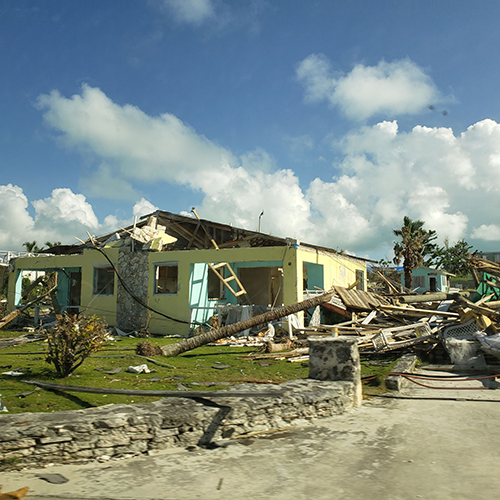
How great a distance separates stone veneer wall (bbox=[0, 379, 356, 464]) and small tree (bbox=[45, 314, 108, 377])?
10.1ft

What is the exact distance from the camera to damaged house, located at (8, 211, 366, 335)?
1560 cm

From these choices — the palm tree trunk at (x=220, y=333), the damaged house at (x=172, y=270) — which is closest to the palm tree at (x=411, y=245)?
the damaged house at (x=172, y=270)

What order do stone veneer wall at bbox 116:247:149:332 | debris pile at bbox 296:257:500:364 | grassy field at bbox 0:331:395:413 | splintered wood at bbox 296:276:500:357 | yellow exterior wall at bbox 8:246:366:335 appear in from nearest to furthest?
grassy field at bbox 0:331:395:413 < debris pile at bbox 296:257:500:364 < splintered wood at bbox 296:276:500:357 < yellow exterior wall at bbox 8:246:366:335 < stone veneer wall at bbox 116:247:149:332

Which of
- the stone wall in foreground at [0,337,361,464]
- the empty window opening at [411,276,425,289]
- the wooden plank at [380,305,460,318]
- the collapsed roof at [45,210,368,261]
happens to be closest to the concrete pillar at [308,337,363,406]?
the stone wall in foreground at [0,337,361,464]

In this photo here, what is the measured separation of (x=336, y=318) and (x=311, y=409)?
430 inches

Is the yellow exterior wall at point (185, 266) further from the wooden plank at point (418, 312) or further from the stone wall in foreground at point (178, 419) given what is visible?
the stone wall in foreground at point (178, 419)

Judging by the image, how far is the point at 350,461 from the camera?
4055 mm

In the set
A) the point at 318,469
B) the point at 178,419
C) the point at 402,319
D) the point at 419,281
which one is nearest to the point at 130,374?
the point at 178,419

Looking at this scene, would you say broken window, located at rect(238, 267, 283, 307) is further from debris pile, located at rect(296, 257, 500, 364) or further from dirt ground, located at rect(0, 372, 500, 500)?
dirt ground, located at rect(0, 372, 500, 500)

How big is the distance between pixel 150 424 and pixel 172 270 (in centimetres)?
1658

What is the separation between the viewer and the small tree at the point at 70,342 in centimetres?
727

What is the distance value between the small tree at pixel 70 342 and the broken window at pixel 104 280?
11.0 meters

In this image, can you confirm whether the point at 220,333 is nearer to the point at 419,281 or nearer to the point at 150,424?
the point at 150,424

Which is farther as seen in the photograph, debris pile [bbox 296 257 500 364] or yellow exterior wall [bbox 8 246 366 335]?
yellow exterior wall [bbox 8 246 366 335]
